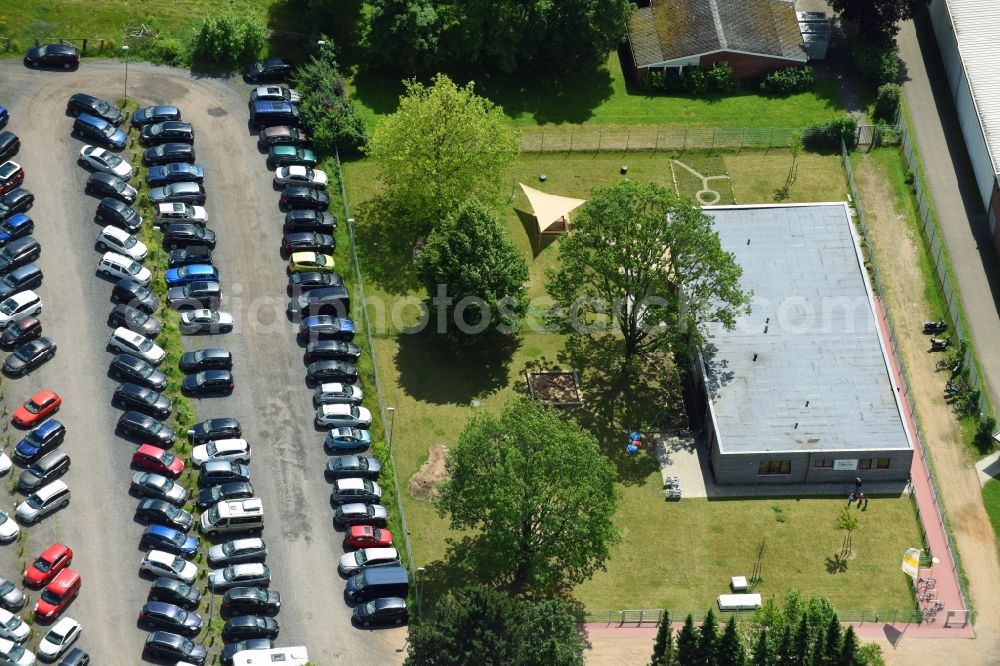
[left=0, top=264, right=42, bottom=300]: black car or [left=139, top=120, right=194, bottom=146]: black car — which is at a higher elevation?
[left=139, top=120, right=194, bottom=146]: black car

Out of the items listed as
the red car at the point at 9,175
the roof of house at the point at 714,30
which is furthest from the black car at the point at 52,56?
the roof of house at the point at 714,30

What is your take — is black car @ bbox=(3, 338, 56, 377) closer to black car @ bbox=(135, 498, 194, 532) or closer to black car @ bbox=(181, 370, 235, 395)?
black car @ bbox=(181, 370, 235, 395)

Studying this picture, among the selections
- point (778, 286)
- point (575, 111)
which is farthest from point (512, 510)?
point (575, 111)

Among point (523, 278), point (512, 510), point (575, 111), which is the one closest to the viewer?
point (512, 510)

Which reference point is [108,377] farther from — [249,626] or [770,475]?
[770,475]

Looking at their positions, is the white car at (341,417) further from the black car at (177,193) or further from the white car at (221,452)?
the black car at (177,193)

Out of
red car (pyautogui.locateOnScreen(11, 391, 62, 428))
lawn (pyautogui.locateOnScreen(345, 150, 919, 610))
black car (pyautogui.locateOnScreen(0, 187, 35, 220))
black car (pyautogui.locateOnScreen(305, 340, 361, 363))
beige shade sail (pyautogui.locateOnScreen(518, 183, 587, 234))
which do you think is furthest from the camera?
beige shade sail (pyautogui.locateOnScreen(518, 183, 587, 234))

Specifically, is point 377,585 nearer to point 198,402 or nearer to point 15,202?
point 198,402

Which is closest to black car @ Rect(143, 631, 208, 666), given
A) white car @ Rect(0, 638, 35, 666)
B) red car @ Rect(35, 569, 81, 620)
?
red car @ Rect(35, 569, 81, 620)
